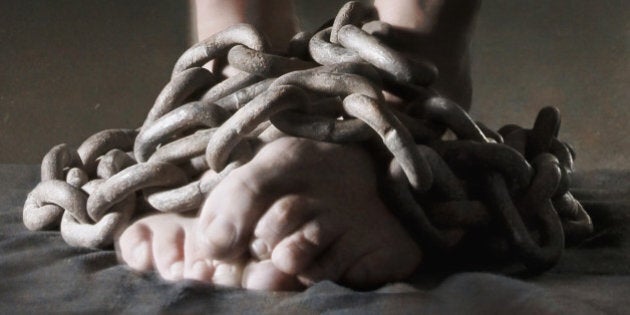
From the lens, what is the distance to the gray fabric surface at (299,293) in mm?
620

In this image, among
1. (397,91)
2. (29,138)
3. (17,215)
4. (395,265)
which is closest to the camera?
(395,265)

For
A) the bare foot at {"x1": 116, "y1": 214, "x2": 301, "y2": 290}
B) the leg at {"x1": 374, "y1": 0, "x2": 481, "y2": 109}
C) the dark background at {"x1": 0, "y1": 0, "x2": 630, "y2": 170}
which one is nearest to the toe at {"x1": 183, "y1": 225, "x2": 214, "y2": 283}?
the bare foot at {"x1": 116, "y1": 214, "x2": 301, "y2": 290}

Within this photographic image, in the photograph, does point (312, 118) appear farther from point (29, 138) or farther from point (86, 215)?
point (29, 138)

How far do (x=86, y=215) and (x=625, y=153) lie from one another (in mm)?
1682

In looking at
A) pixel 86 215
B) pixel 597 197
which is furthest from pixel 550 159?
pixel 86 215

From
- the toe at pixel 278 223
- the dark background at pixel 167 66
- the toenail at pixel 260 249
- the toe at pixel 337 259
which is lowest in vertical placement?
the dark background at pixel 167 66

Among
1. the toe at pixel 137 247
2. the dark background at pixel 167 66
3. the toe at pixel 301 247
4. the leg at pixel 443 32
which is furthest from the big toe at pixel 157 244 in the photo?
the dark background at pixel 167 66

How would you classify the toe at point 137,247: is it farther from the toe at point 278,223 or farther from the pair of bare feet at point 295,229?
the toe at point 278,223

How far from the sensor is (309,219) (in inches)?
28.6

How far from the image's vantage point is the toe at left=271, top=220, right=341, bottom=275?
71 centimetres

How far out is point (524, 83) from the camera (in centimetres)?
224

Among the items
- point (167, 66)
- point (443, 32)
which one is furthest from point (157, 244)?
point (167, 66)

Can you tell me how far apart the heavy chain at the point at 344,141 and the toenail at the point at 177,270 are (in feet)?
0.18

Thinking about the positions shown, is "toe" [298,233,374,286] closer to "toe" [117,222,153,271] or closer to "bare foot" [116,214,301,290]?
"bare foot" [116,214,301,290]
